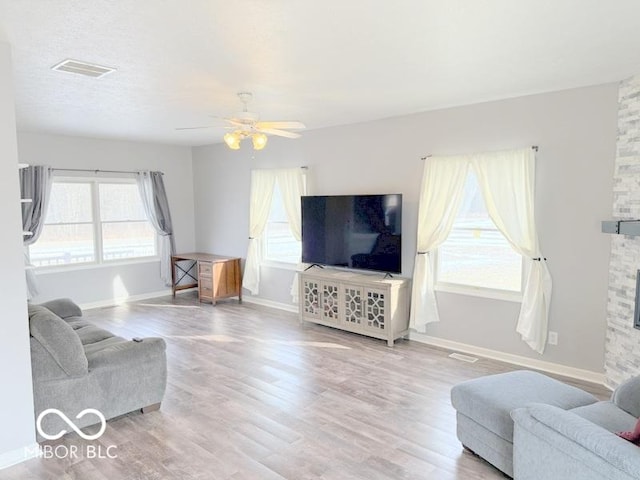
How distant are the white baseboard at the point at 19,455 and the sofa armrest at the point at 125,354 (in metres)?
0.56

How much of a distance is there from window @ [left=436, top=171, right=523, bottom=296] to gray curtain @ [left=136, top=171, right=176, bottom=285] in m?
4.82

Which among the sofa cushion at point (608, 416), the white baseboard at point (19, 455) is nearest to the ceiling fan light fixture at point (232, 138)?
the white baseboard at point (19, 455)

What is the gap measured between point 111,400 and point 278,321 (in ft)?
9.89

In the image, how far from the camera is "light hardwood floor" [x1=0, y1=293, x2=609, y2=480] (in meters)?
2.71

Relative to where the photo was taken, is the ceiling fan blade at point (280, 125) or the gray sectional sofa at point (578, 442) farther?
the ceiling fan blade at point (280, 125)

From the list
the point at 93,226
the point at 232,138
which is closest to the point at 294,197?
the point at 232,138

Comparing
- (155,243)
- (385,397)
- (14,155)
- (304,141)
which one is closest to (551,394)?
(385,397)

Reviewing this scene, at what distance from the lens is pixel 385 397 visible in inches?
146

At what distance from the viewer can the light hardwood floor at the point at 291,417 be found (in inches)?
107

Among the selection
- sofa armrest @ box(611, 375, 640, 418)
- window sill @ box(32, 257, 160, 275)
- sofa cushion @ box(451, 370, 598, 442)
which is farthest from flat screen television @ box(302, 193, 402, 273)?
window sill @ box(32, 257, 160, 275)

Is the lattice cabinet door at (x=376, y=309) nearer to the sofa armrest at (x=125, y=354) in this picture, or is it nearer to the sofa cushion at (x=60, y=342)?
the sofa armrest at (x=125, y=354)

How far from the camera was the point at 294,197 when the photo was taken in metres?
6.30

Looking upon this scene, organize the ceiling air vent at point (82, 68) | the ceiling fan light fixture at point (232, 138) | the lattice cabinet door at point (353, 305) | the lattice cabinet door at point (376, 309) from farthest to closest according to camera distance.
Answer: the lattice cabinet door at point (353, 305)
the lattice cabinet door at point (376, 309)
the ceiling fan light fixture at point (232, 138)
the ceiling air vent at point (82, 68)

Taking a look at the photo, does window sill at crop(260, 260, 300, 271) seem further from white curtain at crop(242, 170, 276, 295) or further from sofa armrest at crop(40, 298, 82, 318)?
sofa armrest at crop(40, 298, 82, 318)
